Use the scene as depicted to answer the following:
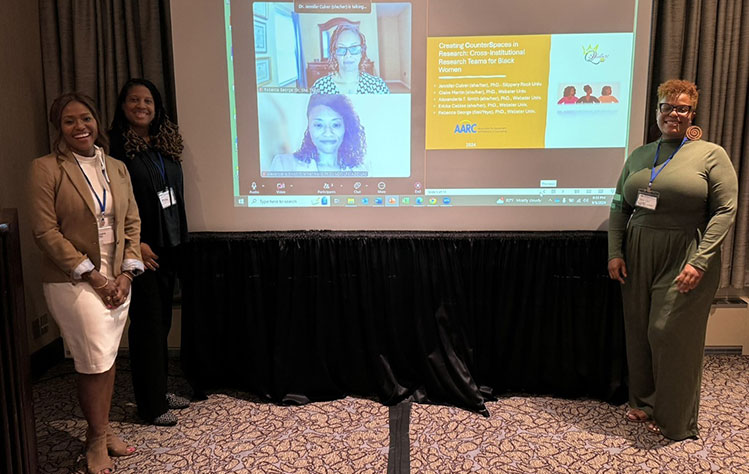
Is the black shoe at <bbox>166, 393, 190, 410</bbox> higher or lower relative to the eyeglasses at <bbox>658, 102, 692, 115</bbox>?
lower

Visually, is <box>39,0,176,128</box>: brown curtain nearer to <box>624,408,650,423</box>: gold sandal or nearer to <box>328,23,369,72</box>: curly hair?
<box>328,23,369,72</box>: curly hair

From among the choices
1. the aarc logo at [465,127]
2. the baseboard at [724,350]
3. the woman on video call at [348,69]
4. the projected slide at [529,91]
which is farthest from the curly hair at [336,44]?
the baseboard at [724,350]

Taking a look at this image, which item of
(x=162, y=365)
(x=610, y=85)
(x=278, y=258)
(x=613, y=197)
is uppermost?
(x=610, y=85)

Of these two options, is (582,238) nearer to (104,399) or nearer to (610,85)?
(610,85)

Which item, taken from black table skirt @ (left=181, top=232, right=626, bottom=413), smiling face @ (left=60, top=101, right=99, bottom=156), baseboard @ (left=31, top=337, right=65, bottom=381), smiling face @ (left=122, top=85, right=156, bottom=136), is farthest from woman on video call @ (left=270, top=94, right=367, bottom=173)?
baseboard @ (left=31, top=337, right=65, bottom=381)

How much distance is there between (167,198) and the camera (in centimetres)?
252

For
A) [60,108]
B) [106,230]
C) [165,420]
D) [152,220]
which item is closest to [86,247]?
[106,230]

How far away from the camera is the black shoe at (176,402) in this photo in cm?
277

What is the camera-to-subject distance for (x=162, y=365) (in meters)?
2.62

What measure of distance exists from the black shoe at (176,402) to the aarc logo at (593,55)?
2845mm

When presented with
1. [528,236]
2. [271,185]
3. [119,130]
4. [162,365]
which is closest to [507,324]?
[528,236]

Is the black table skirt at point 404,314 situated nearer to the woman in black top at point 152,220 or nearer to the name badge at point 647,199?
the woman in black top at point 152,220

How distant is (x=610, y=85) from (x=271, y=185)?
74.7 inches

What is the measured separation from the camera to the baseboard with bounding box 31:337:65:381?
121 inches
